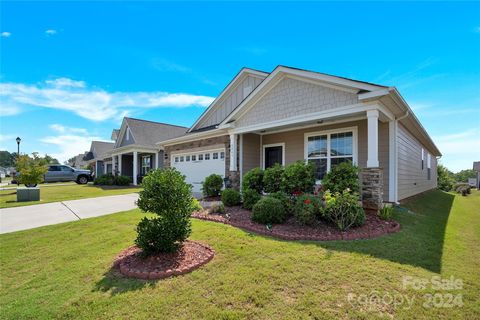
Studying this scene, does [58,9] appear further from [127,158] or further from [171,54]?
[127,158]

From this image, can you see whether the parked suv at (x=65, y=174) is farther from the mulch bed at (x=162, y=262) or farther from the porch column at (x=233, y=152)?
the mulch bed at (x=162, y=262)

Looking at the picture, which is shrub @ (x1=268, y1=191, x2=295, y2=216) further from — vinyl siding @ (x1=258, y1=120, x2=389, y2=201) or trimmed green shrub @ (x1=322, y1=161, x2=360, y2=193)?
vinyl siding @ (x1=258, y1=120, x2=389, y2=201)

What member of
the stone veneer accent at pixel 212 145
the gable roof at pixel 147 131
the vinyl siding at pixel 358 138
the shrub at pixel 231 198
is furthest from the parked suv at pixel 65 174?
the shrub at pixel 231 198

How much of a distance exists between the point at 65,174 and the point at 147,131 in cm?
967

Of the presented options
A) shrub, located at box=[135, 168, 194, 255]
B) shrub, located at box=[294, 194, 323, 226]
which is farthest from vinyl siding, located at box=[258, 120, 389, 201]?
shrub, located at box=[135, 168, 194, 255]

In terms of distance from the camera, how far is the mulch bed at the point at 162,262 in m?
3.57

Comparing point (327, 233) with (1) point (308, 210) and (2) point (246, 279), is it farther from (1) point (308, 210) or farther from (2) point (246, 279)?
(2) point (246, 279)

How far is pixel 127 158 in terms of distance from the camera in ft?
79.6

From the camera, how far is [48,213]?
8320mm

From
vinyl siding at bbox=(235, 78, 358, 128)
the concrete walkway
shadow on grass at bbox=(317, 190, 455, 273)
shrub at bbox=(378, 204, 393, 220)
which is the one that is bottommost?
the concrete walkway

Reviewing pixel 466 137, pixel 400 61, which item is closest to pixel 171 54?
pixel 400 61

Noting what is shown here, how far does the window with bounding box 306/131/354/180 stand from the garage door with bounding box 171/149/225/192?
4.69 metres

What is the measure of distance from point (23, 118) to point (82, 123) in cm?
1125

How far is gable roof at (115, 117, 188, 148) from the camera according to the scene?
20641 mm
